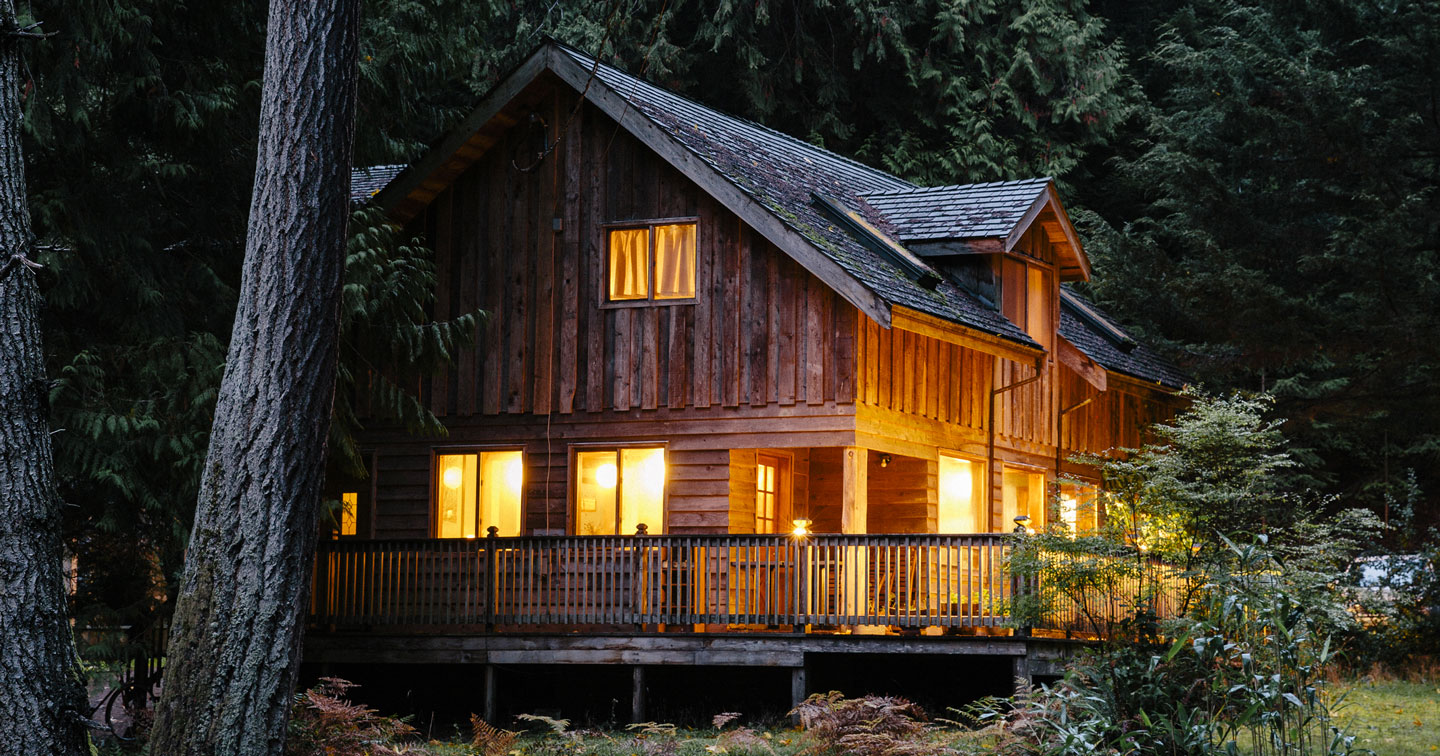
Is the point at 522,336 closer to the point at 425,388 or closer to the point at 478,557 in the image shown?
the point at 425,388

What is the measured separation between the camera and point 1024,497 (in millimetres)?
24812

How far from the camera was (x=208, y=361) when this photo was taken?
15.6 m

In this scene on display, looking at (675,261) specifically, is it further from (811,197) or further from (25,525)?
(25,525)

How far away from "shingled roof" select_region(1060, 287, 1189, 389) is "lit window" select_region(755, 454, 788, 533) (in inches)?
231

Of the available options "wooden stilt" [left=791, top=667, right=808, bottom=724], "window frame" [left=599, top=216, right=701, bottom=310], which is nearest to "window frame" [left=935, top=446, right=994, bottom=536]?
"window frame" [left=599, top=216, right=701, bottom=310]

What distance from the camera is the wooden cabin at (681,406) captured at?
58.4ft

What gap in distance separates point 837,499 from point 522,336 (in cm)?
518

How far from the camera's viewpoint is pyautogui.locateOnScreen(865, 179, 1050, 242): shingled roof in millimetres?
21509

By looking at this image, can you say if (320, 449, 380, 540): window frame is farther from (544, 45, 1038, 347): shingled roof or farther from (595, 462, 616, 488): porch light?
(544, 45, 1038, 347): shingled roof

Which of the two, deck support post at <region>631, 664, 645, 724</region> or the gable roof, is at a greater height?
the gable roof

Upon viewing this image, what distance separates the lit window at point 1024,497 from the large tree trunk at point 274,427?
1573cm

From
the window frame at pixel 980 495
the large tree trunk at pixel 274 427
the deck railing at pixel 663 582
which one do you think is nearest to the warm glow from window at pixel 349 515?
the deck railing at pixel 663 582

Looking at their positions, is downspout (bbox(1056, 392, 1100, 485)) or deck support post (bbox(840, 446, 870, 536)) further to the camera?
downspout (bbox(1056, 392, 1100, 485))

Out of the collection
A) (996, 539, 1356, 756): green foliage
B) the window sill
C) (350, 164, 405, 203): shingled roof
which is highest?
(350, 164, 405, 203): shingled roof
